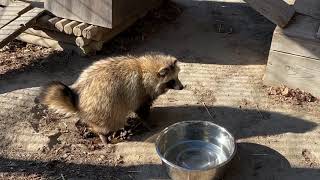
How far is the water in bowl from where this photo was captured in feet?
14.4

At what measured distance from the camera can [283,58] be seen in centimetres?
540

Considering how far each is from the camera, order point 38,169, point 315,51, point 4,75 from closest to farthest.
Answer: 1. point 38,169
2. point 315,51
3. point 4,75

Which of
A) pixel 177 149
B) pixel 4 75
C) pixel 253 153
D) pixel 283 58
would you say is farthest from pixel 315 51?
pixel 4 75

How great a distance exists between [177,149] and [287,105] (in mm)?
1503

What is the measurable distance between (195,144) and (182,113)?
640 mm

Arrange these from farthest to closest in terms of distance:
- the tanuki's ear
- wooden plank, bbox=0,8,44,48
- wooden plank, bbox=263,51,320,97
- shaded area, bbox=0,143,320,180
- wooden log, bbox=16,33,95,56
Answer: wooden log, bbox=16,33,95,56, wooden plank, bbox=0,8,44,48, wooden plank, bbox=263,51,320,97, the tanuki's ear, shaded area, bbox=0,143,320,180

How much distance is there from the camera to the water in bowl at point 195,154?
4398mm

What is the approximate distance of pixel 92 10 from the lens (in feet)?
19.3

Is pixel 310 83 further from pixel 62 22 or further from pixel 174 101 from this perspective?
pixel 62 22

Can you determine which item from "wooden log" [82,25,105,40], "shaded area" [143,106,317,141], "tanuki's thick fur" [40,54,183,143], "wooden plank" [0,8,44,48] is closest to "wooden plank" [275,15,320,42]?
"shaded area" [143,106,317,141]

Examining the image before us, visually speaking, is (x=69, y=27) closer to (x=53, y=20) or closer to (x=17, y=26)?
(x=53, y=20)

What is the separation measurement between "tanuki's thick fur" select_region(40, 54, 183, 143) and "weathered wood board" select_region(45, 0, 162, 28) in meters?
1.27

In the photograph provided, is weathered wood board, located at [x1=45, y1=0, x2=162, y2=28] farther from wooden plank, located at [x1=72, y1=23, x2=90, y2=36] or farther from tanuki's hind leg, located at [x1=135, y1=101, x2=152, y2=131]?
tanuki's hind leg, located at [x1=135, y1=101, x2=152, y2=131]

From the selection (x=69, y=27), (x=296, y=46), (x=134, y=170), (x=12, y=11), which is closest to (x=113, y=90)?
(x=134, y=170)
